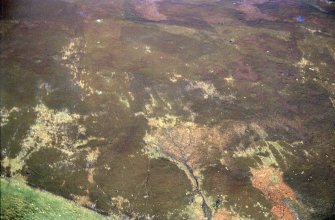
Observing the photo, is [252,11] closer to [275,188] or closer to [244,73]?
[244,73]

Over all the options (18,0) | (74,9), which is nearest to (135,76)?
(74,9)

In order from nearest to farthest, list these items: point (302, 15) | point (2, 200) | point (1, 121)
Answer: point (2, 200) < point (1, 121) < point (302, 15)

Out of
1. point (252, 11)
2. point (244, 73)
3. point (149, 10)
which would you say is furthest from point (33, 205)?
point (252, 11)

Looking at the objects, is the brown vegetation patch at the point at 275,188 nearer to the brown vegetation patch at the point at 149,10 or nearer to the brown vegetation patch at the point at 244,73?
the brown vegetation patch at the point at 244,73

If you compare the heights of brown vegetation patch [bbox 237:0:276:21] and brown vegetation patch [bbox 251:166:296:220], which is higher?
brown vegetation patch [bbox 237:0:276:21]

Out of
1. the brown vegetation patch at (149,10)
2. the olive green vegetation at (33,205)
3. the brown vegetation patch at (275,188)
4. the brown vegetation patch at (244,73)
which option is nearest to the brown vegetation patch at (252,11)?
the brown vegetation patch at (244,73)

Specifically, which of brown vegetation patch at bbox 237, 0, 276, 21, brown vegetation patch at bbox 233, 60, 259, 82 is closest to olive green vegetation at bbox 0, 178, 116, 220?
brown vegetation patch at bbox 233, 60, 259, 82

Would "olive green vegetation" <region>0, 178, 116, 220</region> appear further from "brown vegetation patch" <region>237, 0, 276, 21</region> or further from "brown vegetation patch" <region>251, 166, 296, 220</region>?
"brown vegetation patch" <region>237, 0, 276, 21</region>

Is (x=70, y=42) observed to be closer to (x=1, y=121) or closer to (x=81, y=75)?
(x=81, y=75)
